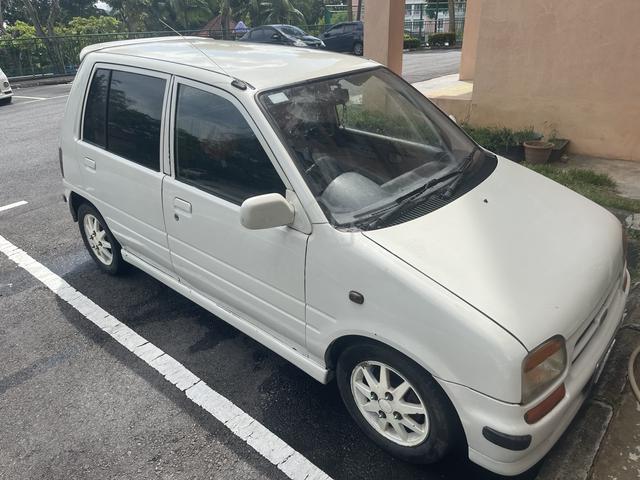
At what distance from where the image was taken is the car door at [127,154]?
10.8 feet

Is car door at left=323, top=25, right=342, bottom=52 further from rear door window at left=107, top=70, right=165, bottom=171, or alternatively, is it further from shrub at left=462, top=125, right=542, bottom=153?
rear door window at left=107, top=70, right=165, bottom=171

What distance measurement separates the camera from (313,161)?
2604 mm

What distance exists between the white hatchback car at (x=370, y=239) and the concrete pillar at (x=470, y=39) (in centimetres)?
905

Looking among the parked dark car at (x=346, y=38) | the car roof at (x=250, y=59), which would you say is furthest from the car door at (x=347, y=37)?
the car roof at (x=250, y=59)

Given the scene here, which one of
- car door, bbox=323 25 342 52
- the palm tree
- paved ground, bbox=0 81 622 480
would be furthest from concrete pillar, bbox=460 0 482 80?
the palm tree

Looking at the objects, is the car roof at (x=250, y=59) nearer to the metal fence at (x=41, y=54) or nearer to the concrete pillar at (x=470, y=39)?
the concrete pillar at (x=470, y=39)

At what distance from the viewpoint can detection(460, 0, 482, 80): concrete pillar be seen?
1135 cm

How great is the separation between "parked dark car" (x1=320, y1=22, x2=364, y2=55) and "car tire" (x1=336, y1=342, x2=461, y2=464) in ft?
74.2

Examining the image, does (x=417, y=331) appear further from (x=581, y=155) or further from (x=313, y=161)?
(x=581, y=155)

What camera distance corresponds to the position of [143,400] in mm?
3037

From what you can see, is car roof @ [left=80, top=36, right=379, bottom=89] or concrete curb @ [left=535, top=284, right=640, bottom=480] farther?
car roof @ [left=80, top=36, right=379, bottom=89]

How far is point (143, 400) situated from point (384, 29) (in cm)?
758

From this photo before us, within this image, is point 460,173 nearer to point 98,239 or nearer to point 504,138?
point 98,239

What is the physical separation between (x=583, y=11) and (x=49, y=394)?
7089 millimetres
